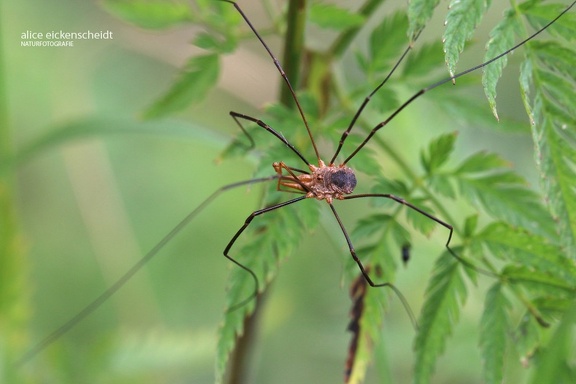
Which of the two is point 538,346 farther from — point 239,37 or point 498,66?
point 239,37

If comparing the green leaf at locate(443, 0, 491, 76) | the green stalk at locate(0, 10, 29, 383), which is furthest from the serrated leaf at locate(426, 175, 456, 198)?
the green stalk at locate(0, 10, 29, 383)

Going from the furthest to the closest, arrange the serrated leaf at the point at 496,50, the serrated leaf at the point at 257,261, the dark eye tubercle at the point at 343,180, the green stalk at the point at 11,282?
the dark eye tubercle at the point at 343,180 → the green stalk at the point at 11,282 → the serrated leaf at the point at 257,261 → the serrated leaf at the point at 496,50

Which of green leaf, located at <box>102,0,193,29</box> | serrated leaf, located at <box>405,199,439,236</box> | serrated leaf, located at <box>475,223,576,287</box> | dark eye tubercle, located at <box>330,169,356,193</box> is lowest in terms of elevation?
serrated leaf, located at <box>475,223,576,287</box>

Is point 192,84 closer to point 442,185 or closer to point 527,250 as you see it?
point 442,185

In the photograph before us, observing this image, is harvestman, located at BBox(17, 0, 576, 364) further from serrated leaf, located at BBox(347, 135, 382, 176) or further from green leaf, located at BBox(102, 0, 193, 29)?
green leaf, located at BBox(102, 0, 193, 29)

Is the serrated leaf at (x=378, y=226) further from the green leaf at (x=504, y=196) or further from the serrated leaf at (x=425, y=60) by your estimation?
the serrated leaf at (x=425, y=60)

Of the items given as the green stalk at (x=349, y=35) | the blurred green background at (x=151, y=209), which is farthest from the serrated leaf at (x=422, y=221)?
the blurred green background at (x=151, y=209)
